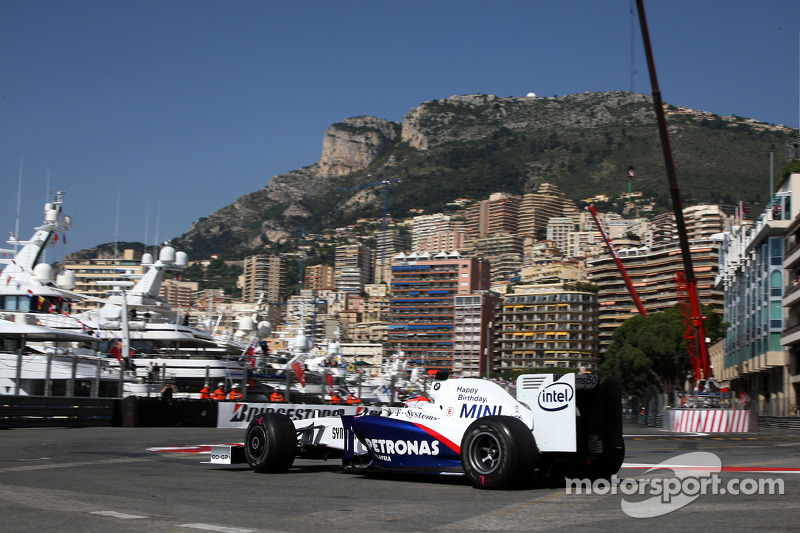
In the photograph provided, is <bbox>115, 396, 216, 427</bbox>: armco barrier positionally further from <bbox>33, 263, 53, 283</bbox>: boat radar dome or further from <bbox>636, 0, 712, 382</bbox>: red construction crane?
<bbox>636, 0, 712, 382</bbox>: red construction crane

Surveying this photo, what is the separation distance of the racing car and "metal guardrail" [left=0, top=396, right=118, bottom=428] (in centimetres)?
1341

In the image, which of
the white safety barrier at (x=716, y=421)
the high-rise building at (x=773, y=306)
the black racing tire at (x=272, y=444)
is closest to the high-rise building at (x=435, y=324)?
Answer: the high-rise building at (x=773, y=306)

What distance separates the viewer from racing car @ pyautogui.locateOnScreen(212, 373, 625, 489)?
31.0 feet

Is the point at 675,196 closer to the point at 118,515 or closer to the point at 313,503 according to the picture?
the point at 313,503

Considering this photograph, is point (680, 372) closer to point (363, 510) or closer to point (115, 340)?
point (115, 340)

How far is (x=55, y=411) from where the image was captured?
23594 mm

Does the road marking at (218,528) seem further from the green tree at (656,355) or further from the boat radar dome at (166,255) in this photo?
the green tree at (656,355)

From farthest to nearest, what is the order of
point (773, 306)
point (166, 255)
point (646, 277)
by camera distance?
point (646, 277) < point (773, 306) < point (166, 255)

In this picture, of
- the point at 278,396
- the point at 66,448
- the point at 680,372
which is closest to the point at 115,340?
the point at 278,396

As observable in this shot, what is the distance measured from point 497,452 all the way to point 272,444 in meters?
3.11

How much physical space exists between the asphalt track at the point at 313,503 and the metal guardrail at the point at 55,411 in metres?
10.3

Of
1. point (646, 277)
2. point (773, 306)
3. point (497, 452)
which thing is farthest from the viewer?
point (646, 277)

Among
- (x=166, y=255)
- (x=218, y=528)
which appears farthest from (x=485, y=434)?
(x=166, y=255)

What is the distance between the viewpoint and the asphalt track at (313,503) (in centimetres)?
699
